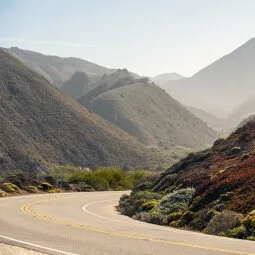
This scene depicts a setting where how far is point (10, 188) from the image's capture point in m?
40.4

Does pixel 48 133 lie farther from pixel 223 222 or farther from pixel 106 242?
pixel 106 242

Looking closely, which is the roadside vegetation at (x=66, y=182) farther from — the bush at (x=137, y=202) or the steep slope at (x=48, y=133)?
the steep slope at (x=48, y=133)

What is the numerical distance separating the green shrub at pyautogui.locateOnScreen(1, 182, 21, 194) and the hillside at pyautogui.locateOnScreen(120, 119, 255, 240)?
1345 cm

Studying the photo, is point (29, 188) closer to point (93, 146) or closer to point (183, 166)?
point (183, 166)

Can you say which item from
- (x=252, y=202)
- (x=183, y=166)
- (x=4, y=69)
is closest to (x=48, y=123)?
(x=4, y=69)

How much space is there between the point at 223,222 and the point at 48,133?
98795mm

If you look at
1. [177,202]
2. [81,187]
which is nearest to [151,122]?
[81,187]

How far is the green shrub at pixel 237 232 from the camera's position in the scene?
49.7 feet

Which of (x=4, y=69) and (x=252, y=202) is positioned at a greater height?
(x=4, y=69)

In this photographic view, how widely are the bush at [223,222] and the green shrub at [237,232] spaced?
53 centimetres

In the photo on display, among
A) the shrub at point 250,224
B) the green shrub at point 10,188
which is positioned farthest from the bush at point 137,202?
the green shrub at point 10,188

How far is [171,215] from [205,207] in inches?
63.1

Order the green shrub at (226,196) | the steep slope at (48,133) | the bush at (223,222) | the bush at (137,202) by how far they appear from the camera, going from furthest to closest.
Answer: the steep slope at (48,133) → the bush at (137,202) → the green shrub at (226,196) → the bush at (223,222)

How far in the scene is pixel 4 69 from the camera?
133625mm
